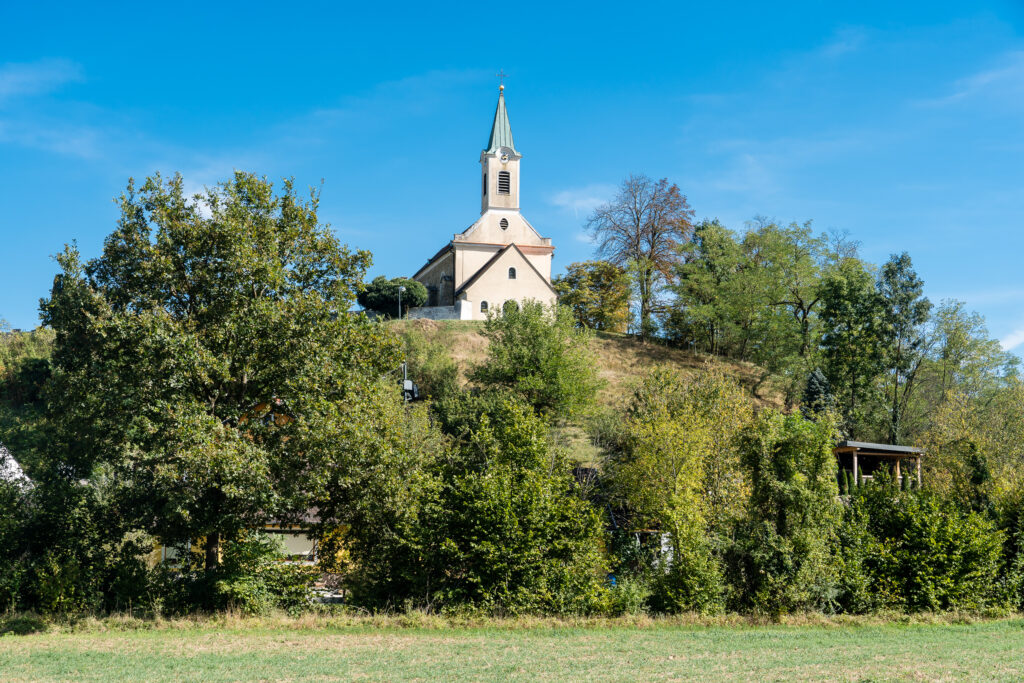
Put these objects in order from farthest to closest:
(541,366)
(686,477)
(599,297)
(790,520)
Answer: (599,297)
(541,366)
(686,477)
(790,520)

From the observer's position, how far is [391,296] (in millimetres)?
65562

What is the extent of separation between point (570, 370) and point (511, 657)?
87.9ft

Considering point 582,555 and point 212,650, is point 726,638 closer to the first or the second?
point 582,555

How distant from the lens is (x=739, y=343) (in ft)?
195

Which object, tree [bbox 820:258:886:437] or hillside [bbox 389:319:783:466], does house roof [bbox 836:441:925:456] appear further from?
Result: hillside [bbox 389:319:783:466]

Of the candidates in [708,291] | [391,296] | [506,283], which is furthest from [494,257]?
[708,291]

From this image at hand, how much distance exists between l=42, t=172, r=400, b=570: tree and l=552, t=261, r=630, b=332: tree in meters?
48.6

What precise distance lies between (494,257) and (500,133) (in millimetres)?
17124

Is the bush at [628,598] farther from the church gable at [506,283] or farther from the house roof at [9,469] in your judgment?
the church gable at [506,283]

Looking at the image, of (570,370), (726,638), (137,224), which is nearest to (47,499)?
(137,224)

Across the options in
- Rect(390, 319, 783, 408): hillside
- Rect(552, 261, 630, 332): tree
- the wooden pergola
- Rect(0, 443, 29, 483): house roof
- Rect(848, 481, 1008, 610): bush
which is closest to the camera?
Rect(0, 443, 29, 483): house roof

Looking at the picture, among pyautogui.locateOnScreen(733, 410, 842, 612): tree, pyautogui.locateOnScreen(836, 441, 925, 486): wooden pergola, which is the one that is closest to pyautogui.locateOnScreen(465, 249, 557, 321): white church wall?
pyautogui.locateOnScreen(836, 441, 925, 486): wooden pergola

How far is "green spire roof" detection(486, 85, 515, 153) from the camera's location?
3041 inches

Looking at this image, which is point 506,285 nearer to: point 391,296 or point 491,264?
point 491,264
